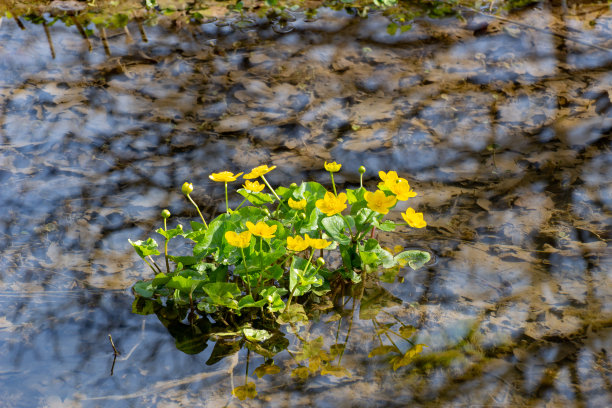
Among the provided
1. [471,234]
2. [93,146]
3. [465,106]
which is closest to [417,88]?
[465,106]

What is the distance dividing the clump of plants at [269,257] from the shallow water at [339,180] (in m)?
0.13

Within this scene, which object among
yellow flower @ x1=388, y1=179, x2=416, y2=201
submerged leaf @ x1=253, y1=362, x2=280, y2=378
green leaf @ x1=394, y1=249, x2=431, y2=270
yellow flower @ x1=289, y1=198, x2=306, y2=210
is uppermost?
yellow flower @ x1=388, y1=179, x2=416, y2=201

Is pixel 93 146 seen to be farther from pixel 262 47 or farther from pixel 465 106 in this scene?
pixel 465 106

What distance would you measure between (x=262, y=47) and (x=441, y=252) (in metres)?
2.42

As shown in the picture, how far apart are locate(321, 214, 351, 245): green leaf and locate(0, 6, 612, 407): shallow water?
303 mm

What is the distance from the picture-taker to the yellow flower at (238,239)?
2.15m

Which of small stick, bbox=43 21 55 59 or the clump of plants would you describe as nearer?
the clump of plants

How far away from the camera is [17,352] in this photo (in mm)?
2250

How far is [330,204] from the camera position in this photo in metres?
2.34

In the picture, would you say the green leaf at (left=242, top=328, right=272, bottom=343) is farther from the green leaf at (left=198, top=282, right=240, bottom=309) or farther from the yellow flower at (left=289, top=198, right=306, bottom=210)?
the yellow flower at (left=289, top=198, right=306, bottom=210)

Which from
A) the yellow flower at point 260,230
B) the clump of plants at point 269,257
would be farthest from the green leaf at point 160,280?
the yellow flower at point 260,230

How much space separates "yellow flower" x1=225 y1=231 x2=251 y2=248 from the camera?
215 cm

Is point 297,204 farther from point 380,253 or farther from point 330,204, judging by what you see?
point 380,253

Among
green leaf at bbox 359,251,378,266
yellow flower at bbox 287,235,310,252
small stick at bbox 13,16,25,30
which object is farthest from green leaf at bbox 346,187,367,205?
small stick at bbox 13,16,25,30
